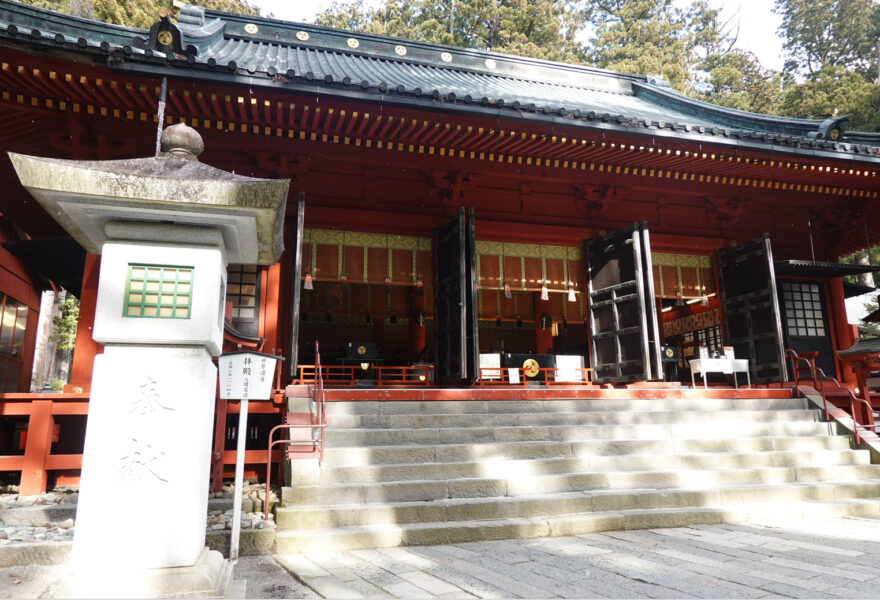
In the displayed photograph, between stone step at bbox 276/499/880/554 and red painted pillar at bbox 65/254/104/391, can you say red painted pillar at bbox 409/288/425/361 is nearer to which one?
red painted pillar at bbox 65/254/104/391

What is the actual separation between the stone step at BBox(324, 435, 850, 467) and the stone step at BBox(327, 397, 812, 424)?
83 cm

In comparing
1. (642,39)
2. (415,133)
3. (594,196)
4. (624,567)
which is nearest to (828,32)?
(642,39)

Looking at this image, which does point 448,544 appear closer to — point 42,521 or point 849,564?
point 849,564

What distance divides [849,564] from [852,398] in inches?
185

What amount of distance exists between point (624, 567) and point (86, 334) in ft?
23.4

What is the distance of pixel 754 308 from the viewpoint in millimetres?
9828

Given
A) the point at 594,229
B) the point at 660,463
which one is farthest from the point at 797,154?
the point at 660,463

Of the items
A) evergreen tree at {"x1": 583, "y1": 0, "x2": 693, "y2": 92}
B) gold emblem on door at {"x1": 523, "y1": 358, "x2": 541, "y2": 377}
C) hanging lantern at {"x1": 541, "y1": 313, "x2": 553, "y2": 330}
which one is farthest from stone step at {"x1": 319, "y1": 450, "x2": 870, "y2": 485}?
evergreen tree at {"x1": 583, "y1": 0, "x2": 693, "y2": 92}

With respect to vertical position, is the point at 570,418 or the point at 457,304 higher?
the point at 457,304

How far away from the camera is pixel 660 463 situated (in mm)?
6293

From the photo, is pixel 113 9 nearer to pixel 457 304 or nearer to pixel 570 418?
pixel 457 304

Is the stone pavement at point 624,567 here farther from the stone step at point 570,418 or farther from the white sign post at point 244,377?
the stone step at point 570,418

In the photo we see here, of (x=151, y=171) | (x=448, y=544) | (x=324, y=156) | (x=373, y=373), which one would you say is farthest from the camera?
(x=373, y=373)

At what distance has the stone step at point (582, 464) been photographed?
17.7 feet
